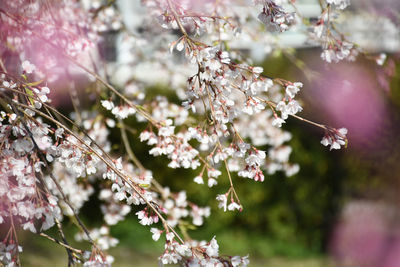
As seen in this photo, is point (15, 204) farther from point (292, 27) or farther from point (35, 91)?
point (292, 27)

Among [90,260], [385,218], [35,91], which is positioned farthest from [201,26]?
[385,218]

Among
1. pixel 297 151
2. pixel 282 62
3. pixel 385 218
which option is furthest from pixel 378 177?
pixel 282 62

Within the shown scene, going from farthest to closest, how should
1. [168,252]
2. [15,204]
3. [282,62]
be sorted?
[282,62] < [15,204] < [168,252]

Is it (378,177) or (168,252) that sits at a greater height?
(378,177)

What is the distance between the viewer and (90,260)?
184cm

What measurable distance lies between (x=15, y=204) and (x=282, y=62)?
5.07 m

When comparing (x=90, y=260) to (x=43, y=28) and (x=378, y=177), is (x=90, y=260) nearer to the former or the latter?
(x=43, y=28)

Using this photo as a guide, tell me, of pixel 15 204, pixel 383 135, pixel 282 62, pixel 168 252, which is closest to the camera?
pixel 168 252

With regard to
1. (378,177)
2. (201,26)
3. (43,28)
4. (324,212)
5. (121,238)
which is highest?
(378,177)

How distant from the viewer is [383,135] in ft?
18.7

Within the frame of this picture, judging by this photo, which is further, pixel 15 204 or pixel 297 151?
pixel 297 151

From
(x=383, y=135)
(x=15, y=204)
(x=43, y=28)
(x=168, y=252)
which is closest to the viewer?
(x=168, y=252)

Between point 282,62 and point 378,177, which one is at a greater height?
point 282,62

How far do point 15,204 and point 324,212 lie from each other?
15.4ft
